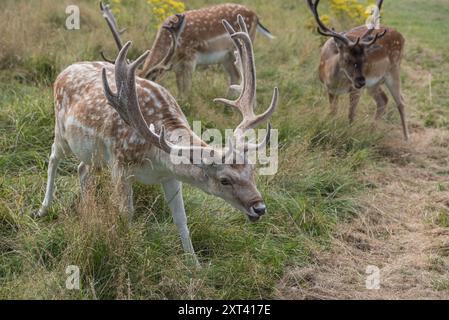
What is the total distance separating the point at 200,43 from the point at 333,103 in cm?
192

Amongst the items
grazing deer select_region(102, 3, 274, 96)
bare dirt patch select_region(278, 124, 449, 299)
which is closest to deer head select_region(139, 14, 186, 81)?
grazing deer select_region(102, 3, 274, 96)

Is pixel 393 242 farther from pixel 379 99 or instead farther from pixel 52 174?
pixel 379 99

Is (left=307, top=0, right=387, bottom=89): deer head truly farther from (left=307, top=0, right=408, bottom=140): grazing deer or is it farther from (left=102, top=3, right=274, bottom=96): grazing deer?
(left=102, top=3, right=274, bottom=96): grazing deer

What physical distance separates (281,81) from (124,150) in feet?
16.0

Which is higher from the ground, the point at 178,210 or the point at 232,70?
the point at 178,210

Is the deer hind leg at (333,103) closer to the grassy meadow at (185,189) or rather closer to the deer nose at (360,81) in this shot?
the grassy meadow at (185,189)

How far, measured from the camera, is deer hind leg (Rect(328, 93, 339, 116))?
713cm

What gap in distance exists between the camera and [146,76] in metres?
6.48

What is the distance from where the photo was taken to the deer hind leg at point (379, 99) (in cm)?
788

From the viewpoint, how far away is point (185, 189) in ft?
16.6

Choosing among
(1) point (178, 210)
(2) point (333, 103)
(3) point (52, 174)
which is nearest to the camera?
(1) point (178, 210)

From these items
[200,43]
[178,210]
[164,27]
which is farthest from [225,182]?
[200,43]

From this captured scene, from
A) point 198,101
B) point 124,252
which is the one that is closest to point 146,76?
Answer: point 198,101

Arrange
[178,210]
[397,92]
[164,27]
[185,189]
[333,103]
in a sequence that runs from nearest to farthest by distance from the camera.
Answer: [178,210]
[185,189]
[333,103]
[164,27]
[397,92]
